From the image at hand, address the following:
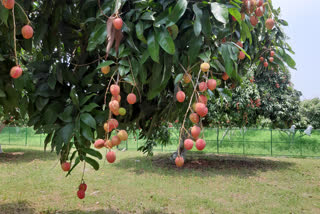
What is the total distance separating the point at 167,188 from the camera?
19.5 feet

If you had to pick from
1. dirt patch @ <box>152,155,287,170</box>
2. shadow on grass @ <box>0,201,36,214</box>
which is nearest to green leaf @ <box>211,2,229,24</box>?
shadow on grass @ <box>0,201,36,214</box>

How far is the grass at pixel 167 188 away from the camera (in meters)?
4.64

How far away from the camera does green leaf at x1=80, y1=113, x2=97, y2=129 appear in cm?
112

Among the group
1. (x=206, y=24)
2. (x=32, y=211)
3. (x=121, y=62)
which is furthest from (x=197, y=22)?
(x=32, y=211)

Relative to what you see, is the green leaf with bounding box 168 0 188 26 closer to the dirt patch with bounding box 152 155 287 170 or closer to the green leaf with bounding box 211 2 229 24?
the green leaf with bounding box 211 2 229 24

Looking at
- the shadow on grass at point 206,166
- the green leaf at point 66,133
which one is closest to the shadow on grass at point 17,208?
the shadow on grass at point 206,166

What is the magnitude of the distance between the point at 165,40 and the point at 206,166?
26.7 ft

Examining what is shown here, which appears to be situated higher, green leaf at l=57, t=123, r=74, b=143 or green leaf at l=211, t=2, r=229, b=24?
green leaf at l=211, t=2, r=229, b=24

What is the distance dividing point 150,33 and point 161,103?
794mm

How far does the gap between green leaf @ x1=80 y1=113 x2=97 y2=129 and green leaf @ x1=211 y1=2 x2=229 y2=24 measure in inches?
24.5

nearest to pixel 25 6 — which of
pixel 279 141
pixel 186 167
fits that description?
pixel 186 167

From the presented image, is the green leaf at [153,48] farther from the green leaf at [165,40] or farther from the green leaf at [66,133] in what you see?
the green leaf at [66,133]

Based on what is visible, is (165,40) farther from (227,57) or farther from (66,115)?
(66,115)

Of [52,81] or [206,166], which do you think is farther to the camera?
[206,166]
